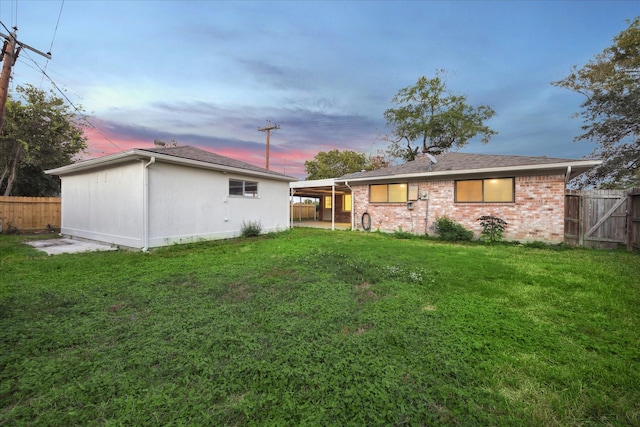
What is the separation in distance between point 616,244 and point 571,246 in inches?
51.4

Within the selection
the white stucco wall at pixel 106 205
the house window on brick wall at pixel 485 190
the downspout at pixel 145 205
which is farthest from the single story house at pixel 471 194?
the white stucco wall at pixel 106 205

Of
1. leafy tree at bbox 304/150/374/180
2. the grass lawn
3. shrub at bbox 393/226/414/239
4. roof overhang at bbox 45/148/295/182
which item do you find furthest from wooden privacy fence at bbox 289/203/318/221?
the grass lawn

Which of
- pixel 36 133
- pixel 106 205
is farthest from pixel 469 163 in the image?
pixel 36 133

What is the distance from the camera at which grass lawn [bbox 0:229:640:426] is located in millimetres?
1543

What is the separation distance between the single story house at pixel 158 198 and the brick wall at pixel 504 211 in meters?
5.87

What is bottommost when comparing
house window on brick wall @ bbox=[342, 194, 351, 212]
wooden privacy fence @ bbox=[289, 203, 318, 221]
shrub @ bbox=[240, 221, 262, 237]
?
shrub @ bbox=[240, 221, 262, 237]

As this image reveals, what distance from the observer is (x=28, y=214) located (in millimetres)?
10938

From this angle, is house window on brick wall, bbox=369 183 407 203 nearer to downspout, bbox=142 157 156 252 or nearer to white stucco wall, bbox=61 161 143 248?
downspout, bbox=142 157 156 252

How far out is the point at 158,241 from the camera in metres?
7.18

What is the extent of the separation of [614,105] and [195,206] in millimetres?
20595

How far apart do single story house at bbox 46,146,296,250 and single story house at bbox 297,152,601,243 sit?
5220 mm

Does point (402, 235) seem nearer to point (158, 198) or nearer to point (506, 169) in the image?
point (506, 169)

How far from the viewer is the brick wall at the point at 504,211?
8.22 m

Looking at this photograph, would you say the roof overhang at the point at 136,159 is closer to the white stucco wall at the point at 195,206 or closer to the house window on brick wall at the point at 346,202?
the white stucco wall at the point at 195,206
